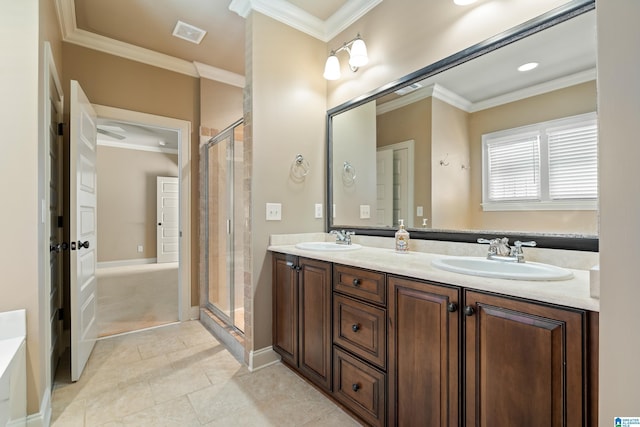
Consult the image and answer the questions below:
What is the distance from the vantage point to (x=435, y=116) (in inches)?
71.4

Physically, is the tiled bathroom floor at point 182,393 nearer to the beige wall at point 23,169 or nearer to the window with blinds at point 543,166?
the beige wall at point 23,169

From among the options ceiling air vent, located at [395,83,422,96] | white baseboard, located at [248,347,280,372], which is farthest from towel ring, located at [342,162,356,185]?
white baseboard, located at [248,347,280,372]

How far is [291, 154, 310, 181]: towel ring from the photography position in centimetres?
238

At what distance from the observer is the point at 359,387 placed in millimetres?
1530

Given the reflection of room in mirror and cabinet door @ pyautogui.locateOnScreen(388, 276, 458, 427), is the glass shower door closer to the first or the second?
the reflection of room in mirror

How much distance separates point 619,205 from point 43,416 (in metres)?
2.52

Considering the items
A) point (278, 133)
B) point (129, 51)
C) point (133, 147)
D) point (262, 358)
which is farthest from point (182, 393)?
point (133, 147)

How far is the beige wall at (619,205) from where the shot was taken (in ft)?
2.22

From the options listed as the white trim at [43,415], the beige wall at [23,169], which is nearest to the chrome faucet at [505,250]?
the beige wall at [23,169]

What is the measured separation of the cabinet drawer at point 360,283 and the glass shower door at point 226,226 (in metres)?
1.24

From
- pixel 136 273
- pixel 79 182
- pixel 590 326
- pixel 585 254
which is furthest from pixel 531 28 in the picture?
pixel 136 273

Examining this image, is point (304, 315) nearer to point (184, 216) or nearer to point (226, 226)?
point (226, 226)

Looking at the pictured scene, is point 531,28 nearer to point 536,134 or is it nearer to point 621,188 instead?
point 536,134

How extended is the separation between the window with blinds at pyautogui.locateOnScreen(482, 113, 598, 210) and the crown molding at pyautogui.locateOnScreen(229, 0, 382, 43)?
4.66 ft
